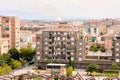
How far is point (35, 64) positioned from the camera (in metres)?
34.3

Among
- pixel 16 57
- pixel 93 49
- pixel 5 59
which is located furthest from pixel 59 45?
pixel 93 49

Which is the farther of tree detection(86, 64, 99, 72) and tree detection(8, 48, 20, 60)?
tree detection(8, 48, 20, 60)

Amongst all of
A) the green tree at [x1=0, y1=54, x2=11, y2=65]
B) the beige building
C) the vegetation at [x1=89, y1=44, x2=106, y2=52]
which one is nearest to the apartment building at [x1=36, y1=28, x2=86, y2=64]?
the green tree at [x1=0, y1=54, x2=11, y2=65]

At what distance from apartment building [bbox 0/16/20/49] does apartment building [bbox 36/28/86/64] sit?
4.91m

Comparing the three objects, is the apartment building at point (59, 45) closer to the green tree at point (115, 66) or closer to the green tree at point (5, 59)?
the green tree at point (5, 59)

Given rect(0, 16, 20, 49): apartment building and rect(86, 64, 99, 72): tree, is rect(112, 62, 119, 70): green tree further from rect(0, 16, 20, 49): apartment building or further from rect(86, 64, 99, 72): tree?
rect(0, 16, 20, 49): apartment building

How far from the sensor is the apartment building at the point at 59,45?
3275cm

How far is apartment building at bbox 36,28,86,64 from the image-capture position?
3275 cm

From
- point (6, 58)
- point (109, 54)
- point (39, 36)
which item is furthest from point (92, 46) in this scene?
point (6, 58)

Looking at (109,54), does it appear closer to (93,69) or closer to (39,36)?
(93,69)

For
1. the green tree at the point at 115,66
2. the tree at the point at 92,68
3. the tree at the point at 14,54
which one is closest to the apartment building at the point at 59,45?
the tree at the point at 14,54

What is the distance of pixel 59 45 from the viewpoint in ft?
109

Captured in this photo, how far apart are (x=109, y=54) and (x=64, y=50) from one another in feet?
14.2

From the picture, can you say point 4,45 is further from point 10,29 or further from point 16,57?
point 10,29
